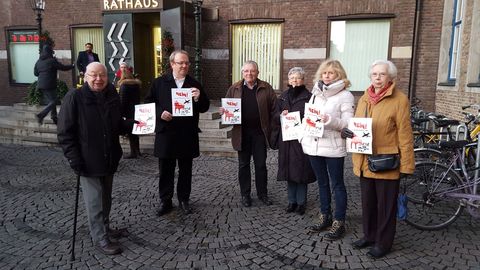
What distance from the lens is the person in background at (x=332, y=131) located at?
3832 mm

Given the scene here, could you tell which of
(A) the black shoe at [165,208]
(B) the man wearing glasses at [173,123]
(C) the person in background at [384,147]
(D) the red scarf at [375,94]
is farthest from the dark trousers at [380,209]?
(A) the black shoe at [165,208]

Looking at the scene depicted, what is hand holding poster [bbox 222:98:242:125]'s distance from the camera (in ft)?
15.8

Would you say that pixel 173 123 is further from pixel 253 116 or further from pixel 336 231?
pixel 336 231

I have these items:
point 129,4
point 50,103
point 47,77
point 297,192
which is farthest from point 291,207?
point 129,4

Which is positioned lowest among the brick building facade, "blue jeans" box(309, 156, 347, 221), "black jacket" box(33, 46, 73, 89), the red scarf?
"blue jeans" box(309, 156, 347, 221)

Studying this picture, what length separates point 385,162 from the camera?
3439mm

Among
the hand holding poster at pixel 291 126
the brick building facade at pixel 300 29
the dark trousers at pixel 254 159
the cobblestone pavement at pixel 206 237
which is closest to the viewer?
the cobblestone pavement at pixel 206 237

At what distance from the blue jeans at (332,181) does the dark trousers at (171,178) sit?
165 cm

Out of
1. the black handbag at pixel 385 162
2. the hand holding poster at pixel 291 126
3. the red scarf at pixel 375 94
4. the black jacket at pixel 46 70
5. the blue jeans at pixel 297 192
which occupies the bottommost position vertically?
the blue jeans at pixel 297 192

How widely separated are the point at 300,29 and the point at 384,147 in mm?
9041

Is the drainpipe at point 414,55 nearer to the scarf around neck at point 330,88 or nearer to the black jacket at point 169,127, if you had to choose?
the scarf around neck at point 330,88

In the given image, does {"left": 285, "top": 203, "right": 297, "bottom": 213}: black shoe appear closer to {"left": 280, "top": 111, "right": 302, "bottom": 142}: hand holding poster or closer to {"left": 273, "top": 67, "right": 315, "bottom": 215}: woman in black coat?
{"left": 273, "top": 67, "right": 315, "bottom": 215}: woman in black coat

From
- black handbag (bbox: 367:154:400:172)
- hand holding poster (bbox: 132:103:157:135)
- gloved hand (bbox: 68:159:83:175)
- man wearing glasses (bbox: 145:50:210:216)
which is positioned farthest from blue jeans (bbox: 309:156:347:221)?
gloved hand (bbox: 68:159:83:175)

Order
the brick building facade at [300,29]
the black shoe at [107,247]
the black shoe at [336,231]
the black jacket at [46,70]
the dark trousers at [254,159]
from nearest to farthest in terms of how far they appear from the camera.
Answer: the black shoe at [107,247] < the black shoe at [336,231] < the dark trousers at [254,159] < the black jacket at [46,70] < the brick building facade at [300,29]
